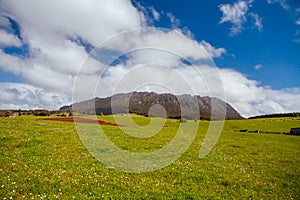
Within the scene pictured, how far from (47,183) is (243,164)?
15252mm

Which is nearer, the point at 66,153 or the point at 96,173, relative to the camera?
the point at 96,173

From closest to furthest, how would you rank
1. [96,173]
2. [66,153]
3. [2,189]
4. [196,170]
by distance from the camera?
[2,189], [96,173], [196,170], [66,153]

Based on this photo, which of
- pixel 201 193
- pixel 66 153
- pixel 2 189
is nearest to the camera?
pixel 2 189

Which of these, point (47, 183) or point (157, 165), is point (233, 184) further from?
point (47, 183)

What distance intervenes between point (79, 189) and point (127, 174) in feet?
11.9

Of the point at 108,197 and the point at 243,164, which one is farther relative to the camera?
the point at 243,164

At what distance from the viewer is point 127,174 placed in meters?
13.9

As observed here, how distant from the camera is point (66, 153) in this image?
1808 centimetres

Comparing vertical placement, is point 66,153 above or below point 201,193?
above

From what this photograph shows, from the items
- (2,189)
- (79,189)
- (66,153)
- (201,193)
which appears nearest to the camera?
(2,189)

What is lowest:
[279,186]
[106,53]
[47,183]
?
[279,186]

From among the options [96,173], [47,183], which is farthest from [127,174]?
[47,183]

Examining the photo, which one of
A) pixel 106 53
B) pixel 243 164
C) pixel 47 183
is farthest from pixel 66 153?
pixel 243 164

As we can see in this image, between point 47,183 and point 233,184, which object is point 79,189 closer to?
point 47,183
